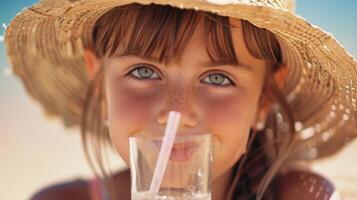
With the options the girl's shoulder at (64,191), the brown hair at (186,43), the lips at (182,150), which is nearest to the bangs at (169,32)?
the brown hair at (186,43)

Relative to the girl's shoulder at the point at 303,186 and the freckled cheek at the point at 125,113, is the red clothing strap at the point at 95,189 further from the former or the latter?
the girl's shoulder at the point at 303,186

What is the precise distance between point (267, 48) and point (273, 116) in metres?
0.40

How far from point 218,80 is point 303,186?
0.57 m

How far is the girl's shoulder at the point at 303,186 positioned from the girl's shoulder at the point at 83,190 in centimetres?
43

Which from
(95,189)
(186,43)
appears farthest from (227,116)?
(95,189)

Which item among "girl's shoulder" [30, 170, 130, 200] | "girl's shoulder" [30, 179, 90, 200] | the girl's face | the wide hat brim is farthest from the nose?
"girl's shoulder" [30, 179, 90, 200]

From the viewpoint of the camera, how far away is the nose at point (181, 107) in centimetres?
164

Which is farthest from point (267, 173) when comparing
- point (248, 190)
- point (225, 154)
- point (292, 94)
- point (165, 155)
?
point (165, 155)

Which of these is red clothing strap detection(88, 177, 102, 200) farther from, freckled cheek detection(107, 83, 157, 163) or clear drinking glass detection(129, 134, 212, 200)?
clear drinking glass detection(129, 134, 212, 200)

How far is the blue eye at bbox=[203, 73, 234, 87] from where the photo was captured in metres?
1.74

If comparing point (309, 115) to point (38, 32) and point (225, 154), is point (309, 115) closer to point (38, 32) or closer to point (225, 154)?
point (225, 154)

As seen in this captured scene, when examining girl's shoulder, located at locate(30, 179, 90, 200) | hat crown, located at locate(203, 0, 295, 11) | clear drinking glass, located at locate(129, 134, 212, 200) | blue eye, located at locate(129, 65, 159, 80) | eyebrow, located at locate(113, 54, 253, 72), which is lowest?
girl's shoulder, located at locate(30, 179, 90, 200)

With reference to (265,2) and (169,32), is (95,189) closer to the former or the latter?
(169,32)

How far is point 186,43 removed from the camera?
5.52 ft
